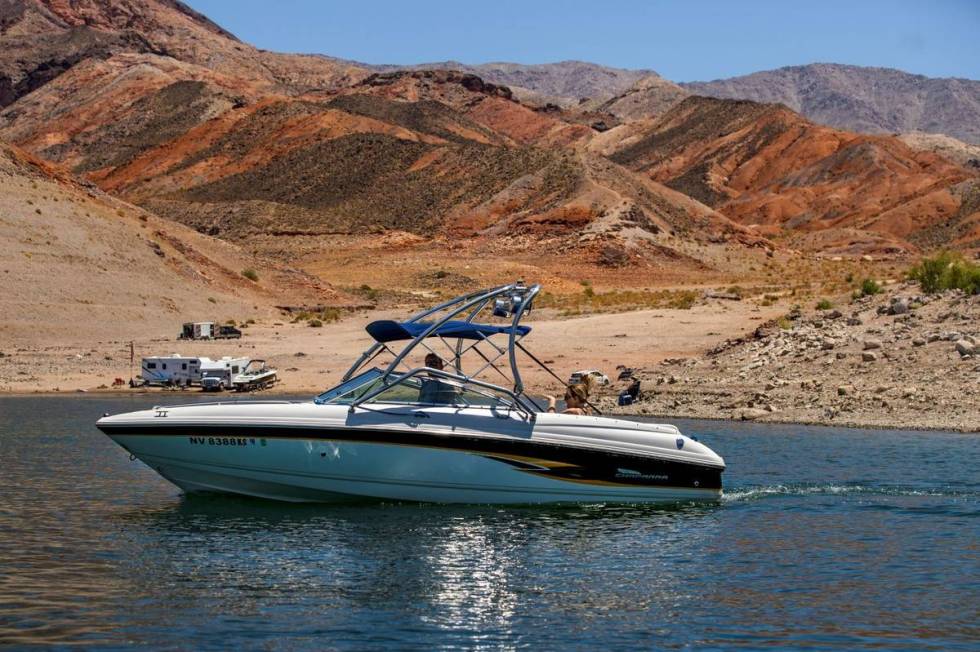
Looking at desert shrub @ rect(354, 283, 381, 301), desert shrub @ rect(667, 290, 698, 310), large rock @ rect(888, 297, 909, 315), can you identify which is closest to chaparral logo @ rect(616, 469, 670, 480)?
large rock @ rect(888, 297, 909, 315)

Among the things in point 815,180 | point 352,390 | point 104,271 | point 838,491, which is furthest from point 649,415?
point 815,180

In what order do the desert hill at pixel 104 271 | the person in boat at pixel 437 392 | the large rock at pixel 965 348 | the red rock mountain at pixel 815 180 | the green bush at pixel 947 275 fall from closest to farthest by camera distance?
the person in boat at pixel 437 392 → the large rock at pixel 965 348 → the green bush at pixel 947 275 → the desert hill at pixel 104 271 → the red rock mountain at pixel 815 180

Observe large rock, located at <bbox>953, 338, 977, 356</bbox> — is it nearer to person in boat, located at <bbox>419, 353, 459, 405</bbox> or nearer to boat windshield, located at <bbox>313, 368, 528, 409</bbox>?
boat windshield, located at <bbox>313, 368, 528, 409</bbox>

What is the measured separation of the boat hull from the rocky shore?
12.2 metres

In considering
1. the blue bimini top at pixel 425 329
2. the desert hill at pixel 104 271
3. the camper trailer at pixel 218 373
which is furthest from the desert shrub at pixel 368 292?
the blue bimini top at pixel 425 329

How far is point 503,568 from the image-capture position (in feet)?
50.4

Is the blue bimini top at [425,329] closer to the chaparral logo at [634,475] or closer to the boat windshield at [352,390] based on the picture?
the boat windshield at [352,390]

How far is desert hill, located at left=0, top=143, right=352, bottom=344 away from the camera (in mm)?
57406

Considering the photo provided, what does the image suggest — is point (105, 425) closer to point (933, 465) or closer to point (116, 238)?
point (933, 465)

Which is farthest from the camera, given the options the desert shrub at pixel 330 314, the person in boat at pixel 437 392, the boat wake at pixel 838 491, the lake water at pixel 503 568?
the desert shrub at pixel 330 314

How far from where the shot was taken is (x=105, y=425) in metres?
18.6

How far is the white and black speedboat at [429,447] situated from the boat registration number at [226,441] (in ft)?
0.05

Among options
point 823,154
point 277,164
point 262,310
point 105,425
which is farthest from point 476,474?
point 823,154

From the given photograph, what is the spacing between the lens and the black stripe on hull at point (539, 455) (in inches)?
699
